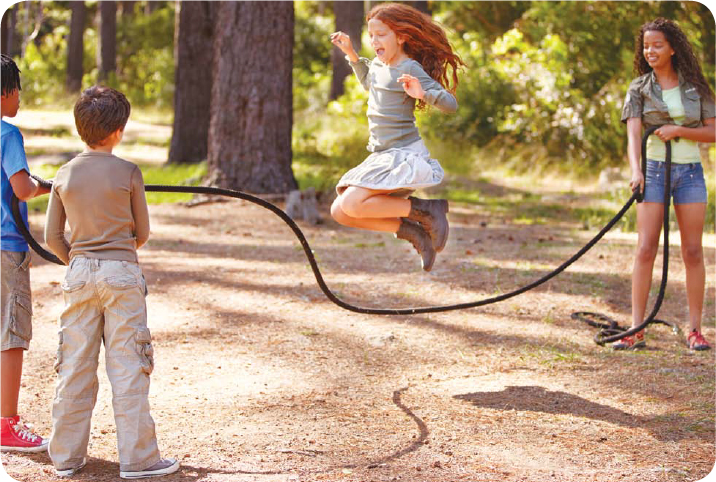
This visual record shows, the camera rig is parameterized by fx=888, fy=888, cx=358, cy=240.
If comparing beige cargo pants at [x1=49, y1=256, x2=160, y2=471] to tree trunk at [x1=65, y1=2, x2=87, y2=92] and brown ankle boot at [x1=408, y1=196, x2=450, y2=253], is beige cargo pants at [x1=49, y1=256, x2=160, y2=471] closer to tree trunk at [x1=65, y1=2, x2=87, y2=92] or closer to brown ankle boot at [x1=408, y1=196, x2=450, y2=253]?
brown ankle boot at [x1=408, y1=196, x2=450, y2=253]

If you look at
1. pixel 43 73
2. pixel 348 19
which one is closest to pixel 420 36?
pixel 348 19

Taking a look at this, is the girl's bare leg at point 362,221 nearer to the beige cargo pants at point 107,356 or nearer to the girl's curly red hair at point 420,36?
the girl's curly red hair at point 420,36

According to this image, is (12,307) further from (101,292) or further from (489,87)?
(489,87)

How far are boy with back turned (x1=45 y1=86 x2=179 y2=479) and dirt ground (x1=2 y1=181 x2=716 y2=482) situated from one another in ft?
0.72

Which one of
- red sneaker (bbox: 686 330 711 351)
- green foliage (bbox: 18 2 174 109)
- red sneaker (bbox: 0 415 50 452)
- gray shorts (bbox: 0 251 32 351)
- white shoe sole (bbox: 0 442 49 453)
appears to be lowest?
white shoe sole (bbox: 0 442 49 453)

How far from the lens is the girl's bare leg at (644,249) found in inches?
241

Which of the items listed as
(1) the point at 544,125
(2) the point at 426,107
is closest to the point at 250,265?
(2) the point at 426,107

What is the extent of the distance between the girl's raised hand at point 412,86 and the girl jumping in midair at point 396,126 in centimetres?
3

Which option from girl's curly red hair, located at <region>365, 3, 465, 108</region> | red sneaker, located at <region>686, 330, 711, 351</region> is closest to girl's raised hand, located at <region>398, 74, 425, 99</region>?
girl's curly red hair, located at <region>365, 3, 465, 108</region>

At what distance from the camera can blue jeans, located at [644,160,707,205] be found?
6078 millimetres

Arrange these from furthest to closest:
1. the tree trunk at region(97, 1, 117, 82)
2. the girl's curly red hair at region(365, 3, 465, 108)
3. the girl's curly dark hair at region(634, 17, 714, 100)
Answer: the tree trunk at region(97, 1, 117, 82) < the girl's curly dark hair at region(634, 17, 714, 100) < the girl's curly red hair at region(365, 3, 465, 108)

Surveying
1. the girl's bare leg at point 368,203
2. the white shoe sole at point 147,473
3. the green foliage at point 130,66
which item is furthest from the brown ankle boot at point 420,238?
the green foliage at point 130,66

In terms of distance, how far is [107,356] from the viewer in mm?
3924

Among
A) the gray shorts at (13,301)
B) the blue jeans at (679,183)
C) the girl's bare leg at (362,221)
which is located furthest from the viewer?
the blue jeans at (679,183)
